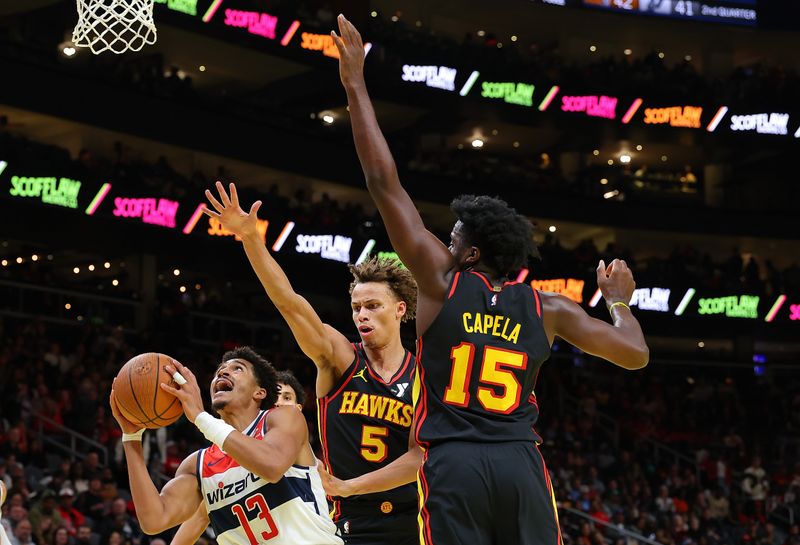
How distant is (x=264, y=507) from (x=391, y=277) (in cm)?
139

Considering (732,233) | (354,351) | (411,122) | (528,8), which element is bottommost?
(354,351)

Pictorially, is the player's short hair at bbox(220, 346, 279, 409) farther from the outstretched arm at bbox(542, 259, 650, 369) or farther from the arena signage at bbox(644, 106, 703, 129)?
the arena signage at bbox(644, 106, 703, 129)

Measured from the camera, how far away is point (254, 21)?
1029 inches

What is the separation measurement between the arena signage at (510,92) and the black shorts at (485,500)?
25695 millimetres

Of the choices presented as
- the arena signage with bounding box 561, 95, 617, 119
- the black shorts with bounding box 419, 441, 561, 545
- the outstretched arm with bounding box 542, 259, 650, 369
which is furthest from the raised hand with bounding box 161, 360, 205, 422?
the arena signage with bounding box 561, 95, 617, 119

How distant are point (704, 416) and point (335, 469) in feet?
75.6

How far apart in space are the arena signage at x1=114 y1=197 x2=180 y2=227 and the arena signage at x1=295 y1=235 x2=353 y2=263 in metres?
2.90

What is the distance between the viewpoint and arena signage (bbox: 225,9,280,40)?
2583cm

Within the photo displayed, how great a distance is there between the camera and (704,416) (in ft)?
91.8

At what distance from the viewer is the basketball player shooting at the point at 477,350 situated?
4.46 meters

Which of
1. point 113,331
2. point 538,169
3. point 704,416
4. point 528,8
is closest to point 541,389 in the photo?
point 704,416

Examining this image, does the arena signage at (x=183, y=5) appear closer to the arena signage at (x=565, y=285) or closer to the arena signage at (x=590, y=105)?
the arena signage at (x=565, y=285)

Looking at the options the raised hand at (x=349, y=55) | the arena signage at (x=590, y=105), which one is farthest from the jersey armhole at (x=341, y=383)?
the arena signage at (x=590, y=105)

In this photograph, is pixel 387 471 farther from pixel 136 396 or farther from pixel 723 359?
pixel 723 359
